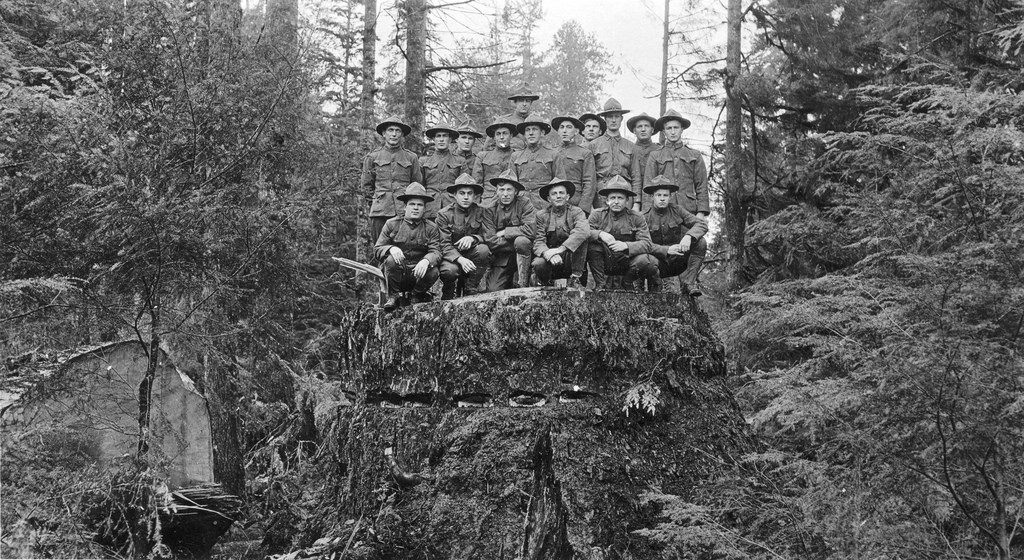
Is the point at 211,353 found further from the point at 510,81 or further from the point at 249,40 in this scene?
the point at 510,81

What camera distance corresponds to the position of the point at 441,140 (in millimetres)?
9734

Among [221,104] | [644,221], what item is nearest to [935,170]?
[644,221]

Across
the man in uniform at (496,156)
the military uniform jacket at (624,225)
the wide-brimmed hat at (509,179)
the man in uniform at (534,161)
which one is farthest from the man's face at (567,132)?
the military uniform jacket at (624,225)

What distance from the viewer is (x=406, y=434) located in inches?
281

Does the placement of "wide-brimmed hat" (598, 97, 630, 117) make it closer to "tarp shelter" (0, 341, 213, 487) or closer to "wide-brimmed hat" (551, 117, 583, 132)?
"wide-brimmed hat" (551, 117, 583, 132)

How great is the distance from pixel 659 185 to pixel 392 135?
329cm

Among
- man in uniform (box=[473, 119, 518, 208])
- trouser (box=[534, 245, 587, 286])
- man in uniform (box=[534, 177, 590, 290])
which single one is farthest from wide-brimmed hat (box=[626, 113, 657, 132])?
trouser (box=[534, 245, 587, 286])

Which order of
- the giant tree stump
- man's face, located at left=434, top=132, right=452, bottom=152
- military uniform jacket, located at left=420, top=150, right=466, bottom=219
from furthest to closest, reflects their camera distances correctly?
1. military uniform jacket, located at left=420, top=150, right=466, bottom=219
2. man's face, located at left=434, top=132, right=452, bottom=152
3. the giant tree stump

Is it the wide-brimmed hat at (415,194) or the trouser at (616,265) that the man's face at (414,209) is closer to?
the wide-brimmed hat at (415,194)

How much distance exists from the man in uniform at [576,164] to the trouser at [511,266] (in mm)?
1124

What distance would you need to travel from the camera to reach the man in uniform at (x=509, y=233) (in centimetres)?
805

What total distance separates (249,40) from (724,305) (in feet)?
27.0

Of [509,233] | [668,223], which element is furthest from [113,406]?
[668,223]

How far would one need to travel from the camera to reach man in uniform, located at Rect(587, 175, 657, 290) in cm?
787
